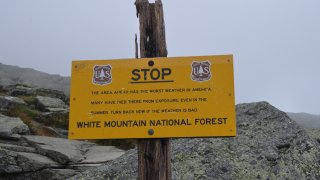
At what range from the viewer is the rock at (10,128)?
1944 centimetres

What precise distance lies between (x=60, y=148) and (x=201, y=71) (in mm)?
14055

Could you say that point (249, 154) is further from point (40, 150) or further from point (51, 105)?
point (51, 105)

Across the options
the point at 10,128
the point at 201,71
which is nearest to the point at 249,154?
the point at 201,71

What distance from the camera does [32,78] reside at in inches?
4264

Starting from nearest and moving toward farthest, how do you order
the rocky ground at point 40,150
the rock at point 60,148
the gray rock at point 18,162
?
1. the gray rock at point 18,162
2. the rocky ground at point 40,150
3. the rock at point 60,148

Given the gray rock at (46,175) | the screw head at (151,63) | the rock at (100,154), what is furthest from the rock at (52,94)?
the screw head at (151,63)

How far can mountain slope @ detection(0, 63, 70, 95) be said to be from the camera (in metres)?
97.9

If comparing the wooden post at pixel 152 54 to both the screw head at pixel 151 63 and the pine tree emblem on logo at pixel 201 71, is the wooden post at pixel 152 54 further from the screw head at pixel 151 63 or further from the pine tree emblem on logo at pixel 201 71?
the pine tree emblem on logo at pixel 201 71

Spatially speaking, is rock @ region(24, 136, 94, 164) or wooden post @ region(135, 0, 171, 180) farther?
rock @ region(24, 136, 94, 164)

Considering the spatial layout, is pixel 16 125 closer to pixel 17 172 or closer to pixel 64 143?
pixel 64 143

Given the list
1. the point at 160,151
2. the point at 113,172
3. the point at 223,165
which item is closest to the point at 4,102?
the point at 113,172

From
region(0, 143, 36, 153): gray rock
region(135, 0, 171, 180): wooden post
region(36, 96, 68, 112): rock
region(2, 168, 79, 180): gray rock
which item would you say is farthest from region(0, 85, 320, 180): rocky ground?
region(36, 96, 68, 112): rock

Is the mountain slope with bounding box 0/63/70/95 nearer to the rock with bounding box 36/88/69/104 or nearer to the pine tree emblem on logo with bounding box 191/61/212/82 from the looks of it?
the rock with bounding box 36/88/69/104

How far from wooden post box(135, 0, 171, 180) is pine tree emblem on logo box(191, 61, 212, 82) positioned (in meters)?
0.61
